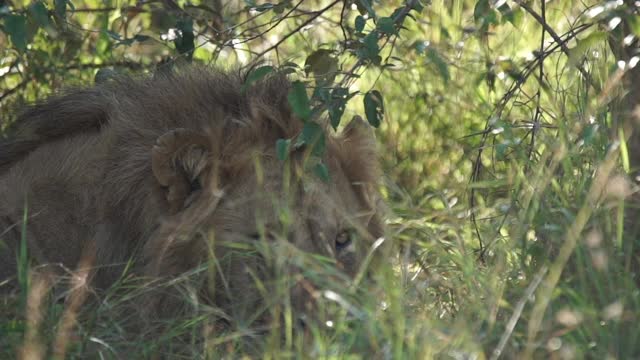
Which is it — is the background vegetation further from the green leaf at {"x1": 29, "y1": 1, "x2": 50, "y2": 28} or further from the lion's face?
the lion's face

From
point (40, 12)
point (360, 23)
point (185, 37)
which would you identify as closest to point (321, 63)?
point (360, 23)

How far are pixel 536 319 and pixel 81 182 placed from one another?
2.21m

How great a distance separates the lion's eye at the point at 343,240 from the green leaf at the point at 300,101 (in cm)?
59

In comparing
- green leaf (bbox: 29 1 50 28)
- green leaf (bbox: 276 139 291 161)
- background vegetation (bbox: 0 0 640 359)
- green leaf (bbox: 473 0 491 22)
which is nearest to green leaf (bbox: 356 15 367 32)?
background vegetation (bbox: 0 0 640 359)

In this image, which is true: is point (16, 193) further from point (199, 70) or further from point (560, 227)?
point (560, 227)

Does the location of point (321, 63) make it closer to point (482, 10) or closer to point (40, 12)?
point (482, 10)

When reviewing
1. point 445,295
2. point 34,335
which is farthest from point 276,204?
point 34,335

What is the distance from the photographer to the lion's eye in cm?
459

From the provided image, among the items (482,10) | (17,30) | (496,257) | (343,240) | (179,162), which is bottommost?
(496,257)

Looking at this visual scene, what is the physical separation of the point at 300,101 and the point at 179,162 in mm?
666

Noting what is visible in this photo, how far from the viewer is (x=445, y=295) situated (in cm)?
405

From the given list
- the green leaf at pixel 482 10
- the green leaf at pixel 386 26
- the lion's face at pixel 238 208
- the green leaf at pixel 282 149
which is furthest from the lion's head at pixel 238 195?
the green leaf at pixel 482 10

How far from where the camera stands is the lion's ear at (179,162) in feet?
14.8

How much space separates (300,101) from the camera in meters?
4.18
